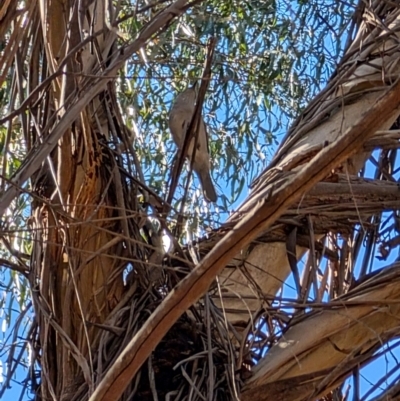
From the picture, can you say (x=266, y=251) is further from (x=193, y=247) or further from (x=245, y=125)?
(x=245, y=125)

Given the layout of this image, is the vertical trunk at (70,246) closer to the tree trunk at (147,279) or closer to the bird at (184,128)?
the tree trunk at (147,279)

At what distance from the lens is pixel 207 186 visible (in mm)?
2697

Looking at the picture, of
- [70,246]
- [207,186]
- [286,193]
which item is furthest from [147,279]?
[207,186]

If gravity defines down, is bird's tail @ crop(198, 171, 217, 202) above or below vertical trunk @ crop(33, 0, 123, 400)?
above

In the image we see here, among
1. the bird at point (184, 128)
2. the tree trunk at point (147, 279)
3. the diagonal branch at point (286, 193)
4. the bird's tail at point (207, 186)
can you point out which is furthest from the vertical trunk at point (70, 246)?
the bird at point (184, 128)

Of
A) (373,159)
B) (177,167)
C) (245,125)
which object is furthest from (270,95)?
(177,167)

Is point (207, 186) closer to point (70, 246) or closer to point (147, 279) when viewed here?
point (147, 279)

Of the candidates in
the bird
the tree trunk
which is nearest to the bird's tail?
the bird

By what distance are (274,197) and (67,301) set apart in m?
0.69

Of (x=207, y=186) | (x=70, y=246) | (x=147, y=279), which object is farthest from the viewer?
(x=207, y=186)

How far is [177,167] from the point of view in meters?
1.68

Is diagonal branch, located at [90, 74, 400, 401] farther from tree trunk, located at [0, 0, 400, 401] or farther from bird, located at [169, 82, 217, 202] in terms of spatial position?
bird, located at [169, 82, 217, 202]

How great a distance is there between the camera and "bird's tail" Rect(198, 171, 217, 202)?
265 centimetres

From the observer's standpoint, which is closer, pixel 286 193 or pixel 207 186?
pixel 286 193
